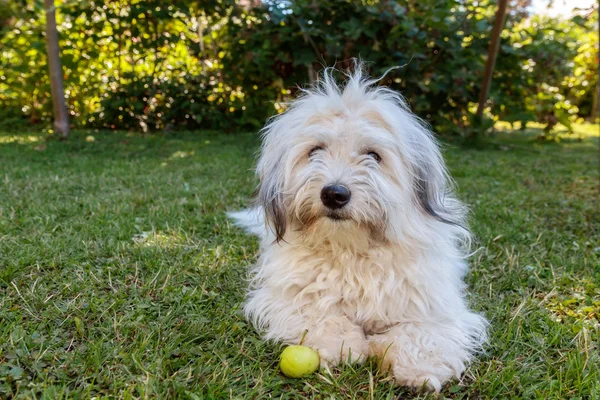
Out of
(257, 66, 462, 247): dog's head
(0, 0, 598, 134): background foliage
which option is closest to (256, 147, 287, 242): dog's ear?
(257, 66, 462, 247): dog's head

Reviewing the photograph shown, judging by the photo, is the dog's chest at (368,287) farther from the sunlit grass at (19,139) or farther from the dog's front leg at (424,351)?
the sunlit grass at (19,139)

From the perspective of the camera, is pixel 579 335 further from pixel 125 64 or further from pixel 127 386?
pixel 125 64

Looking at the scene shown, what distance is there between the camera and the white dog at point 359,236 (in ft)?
6.72

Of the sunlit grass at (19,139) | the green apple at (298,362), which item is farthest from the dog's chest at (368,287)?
the sunlit grass at (19,139)

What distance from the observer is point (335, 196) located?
6.56 feet

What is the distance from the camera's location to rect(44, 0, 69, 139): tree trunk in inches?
Result: 270

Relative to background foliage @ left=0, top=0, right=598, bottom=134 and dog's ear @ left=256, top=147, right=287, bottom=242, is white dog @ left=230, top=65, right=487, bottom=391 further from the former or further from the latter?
background foliage @ left=0, top=0, right=598, bottom=134

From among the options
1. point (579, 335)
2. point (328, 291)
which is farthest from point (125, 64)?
point (579, 335)

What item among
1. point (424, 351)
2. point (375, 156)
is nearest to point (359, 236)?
point (375, 156)

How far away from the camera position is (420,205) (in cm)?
229

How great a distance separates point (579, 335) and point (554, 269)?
91 centimetres

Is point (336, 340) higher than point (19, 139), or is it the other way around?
point (19, 139)

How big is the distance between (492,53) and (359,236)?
685 centimetres

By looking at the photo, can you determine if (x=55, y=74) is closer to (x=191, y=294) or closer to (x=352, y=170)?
(x=191, y=294)
